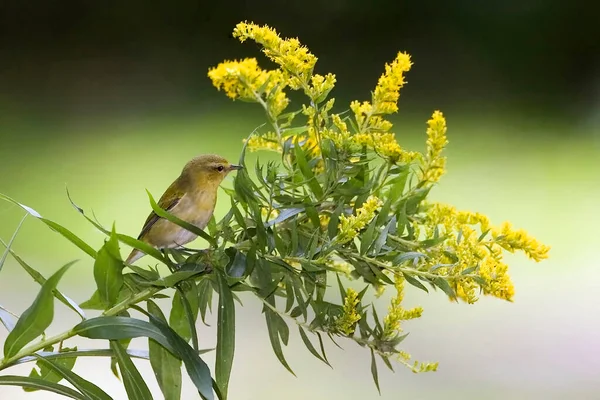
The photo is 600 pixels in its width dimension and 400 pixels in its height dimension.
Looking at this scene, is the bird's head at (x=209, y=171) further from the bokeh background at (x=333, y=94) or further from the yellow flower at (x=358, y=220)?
the bokeh background at (x=333, y=94)

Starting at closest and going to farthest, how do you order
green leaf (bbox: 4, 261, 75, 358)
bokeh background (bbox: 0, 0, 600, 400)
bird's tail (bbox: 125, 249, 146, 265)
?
green leaf (bbox: 4, 261, 75, 358) → bird's tail (bbox: 125, 249, 146, 265) → bokeh background (bbox: 0, 0, 600, 400)

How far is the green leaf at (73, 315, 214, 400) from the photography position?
1.44 ft

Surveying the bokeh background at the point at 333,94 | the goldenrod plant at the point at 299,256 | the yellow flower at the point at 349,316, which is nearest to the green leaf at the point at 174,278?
the goldenrod plant at the point at 299,256

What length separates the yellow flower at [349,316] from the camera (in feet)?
1.49

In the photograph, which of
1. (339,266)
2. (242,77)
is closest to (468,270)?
(339,266)

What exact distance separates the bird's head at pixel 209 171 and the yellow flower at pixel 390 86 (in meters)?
0.16

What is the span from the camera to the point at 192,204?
0.60m

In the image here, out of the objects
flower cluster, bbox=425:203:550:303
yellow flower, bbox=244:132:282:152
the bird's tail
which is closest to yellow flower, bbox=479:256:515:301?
flower cluster, bbox=425:203:550:303

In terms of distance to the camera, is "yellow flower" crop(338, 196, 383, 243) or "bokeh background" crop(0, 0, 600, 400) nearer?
"yellow flower" crop(338, 196, 383, 243)

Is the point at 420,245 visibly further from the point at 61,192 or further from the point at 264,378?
the point at 61,192

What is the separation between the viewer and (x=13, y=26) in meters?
1.59

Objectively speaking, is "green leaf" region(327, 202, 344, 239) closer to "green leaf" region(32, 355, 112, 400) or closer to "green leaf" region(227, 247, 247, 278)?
"green leaf" region(227, 247, 247, 278)

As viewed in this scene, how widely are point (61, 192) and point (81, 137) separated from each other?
5.3 inches

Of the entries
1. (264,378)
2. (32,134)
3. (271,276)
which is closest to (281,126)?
(271,276)
